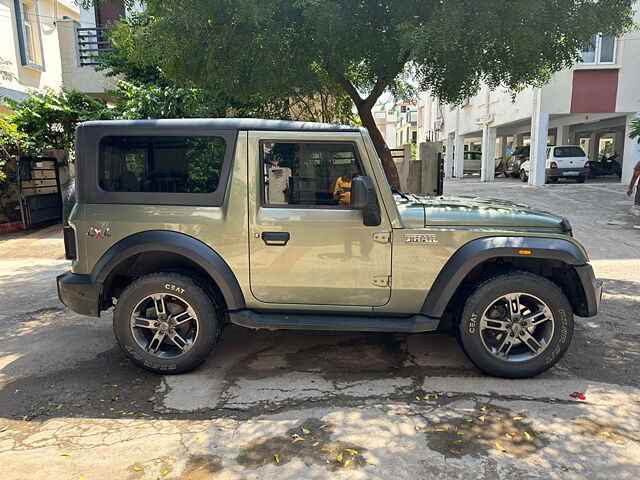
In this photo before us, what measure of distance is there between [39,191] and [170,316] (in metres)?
9.52

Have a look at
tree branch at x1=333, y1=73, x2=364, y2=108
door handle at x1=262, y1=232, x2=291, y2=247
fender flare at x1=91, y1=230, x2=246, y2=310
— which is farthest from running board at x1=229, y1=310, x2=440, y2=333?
tree branch at x1=333, y1=73, x2=364, y2=108

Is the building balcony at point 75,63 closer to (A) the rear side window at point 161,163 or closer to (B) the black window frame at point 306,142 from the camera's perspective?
(A) the rear side window at point 161,163

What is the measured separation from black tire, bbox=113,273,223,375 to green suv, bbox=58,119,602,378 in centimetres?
1

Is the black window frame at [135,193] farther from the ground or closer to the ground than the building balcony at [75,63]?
closer to the ground

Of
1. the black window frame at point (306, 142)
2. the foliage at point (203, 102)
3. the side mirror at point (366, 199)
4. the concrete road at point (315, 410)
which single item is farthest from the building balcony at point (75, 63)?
the side mirror at point (366, 199)

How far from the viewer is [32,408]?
3570 mm

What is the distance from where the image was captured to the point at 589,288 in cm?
382

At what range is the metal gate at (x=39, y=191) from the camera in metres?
11.0

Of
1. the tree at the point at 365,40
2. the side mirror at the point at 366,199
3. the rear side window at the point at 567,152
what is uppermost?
the tree at the point at 365,40

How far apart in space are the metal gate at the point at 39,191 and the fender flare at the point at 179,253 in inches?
333

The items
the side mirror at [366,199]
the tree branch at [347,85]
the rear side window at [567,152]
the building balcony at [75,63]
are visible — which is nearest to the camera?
the side mirror at [366,199]

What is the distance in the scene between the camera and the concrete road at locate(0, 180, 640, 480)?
2.86 metres

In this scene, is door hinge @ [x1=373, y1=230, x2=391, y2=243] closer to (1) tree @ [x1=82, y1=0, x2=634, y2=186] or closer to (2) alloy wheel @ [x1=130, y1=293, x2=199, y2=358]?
(2) alloy wheel @ [x1=130, y1=293, x2=199, y2=358]

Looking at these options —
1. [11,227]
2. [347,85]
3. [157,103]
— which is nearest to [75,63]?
[157,103]
